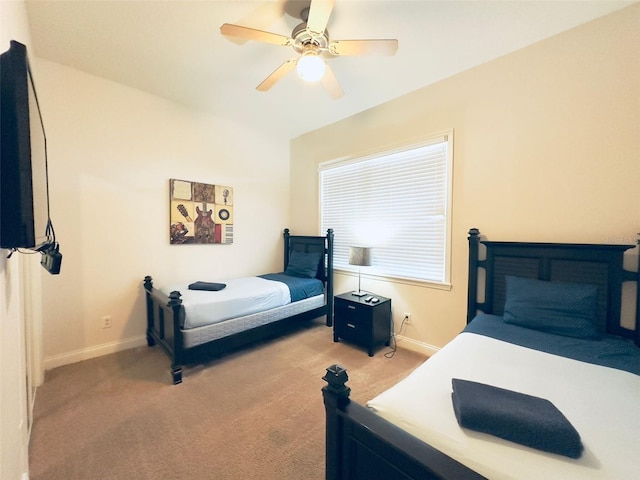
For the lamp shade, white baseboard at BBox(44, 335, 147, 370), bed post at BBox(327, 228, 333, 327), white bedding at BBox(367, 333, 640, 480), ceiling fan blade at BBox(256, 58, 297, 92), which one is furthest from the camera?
bed post at BBox(327, 228, 333, 327)

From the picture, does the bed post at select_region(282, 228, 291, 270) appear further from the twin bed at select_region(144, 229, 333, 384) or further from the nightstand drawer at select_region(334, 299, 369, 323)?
the nightstand drawer at select_region(334, 299, 369, 323)

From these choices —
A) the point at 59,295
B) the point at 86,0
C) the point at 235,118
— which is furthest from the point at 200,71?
the point at 59,295

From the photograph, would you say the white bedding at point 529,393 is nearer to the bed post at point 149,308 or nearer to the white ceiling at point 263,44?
the white ceiling at point 263,44

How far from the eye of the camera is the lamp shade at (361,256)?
9.92ft

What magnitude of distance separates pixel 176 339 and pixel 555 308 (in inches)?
117

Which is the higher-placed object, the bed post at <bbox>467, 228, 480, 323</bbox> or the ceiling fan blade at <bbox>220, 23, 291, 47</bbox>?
the ceiling fan blade at <bbox>220, 23, 291, 47</bbox>

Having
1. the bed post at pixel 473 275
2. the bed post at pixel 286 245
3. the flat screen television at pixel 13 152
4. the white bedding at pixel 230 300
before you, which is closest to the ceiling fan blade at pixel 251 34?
the flat screen television at pixel 13 152

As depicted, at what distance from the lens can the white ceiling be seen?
6.02ft

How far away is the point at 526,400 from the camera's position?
3.20 feet

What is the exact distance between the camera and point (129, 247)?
293 cm

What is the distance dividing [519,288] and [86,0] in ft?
12.4

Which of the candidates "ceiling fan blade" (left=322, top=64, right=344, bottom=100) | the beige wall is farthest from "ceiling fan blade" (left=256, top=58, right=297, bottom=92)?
the beige wall

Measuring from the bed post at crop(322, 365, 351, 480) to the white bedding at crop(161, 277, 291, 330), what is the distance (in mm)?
1719

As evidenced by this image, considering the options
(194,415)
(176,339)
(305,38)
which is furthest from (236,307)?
(305,38)
